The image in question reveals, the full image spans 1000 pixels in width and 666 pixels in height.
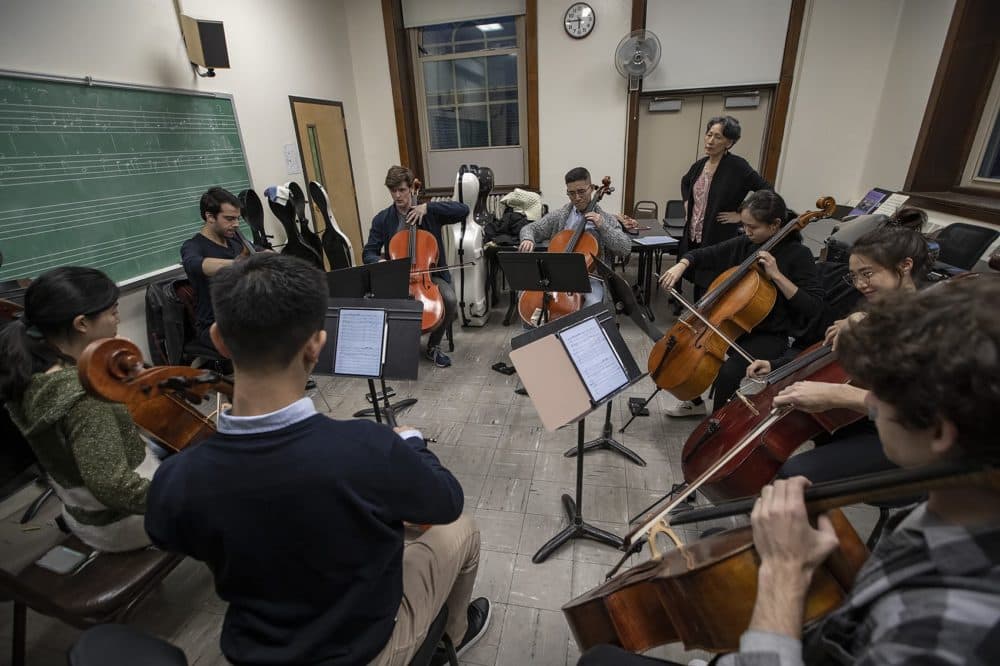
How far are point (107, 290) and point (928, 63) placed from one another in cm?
578

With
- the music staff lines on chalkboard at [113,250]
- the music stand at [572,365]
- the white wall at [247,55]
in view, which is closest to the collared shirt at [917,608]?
the music stand at [572,365]

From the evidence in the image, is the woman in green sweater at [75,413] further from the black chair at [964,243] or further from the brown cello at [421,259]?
the black chair at [964,243]

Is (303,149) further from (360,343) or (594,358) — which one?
(594,358)

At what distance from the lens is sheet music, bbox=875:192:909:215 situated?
3.80 m

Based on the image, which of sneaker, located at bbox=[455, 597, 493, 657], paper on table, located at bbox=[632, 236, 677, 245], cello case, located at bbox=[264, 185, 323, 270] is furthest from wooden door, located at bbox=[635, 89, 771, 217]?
sneaker, located at bbox=[455, 597, 493, 657]

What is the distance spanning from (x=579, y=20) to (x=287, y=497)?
18.4 feet

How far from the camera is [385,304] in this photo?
1.93 m

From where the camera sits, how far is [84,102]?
260 centimetres

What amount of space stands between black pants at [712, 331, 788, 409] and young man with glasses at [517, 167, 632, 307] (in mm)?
874

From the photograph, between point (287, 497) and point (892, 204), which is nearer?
point (287, 497)

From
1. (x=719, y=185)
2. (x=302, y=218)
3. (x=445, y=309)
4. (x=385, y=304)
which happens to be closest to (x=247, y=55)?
(x=302, y=218)

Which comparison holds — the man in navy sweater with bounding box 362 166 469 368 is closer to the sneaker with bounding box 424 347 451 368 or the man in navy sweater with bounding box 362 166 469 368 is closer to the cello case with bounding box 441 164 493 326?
the sneaker with bounding box 424 347 451 368

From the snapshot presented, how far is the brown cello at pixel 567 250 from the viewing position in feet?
9.53

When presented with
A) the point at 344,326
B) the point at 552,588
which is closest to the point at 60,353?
the point at 344,326
